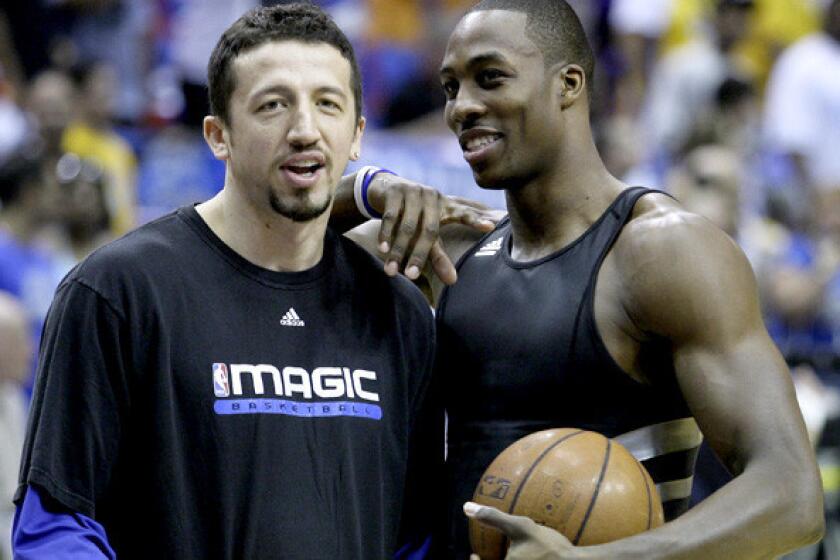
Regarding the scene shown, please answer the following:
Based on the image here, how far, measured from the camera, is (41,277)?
8469 mm

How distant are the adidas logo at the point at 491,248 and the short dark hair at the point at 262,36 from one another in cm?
79

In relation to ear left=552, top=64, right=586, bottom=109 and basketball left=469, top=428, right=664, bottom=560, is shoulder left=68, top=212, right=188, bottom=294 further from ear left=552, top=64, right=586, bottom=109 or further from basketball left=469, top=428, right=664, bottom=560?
ear left=552, top=64, right=586, bottom=109

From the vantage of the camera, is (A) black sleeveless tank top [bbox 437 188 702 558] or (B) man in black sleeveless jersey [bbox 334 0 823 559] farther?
(A) black sleeveless tank top [bbox 437 188 702 558]

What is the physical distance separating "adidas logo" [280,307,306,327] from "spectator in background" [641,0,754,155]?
757cm

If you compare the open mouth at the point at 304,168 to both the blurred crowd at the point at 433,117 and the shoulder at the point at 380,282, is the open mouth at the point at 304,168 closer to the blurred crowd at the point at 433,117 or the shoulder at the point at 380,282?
the shoulder at the point at 380,282

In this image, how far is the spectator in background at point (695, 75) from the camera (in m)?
11.3

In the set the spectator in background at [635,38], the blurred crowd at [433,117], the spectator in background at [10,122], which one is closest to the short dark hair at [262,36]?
the blurred crowd at [433,117]

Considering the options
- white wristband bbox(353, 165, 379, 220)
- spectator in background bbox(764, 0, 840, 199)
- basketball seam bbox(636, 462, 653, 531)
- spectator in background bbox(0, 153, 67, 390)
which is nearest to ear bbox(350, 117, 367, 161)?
white wristband bbox(353, 165, 379, 220)

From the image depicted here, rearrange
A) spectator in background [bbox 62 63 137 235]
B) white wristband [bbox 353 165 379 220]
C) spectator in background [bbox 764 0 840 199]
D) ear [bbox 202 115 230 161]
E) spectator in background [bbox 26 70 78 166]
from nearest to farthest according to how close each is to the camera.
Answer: ear [bbox 202 115 230 161]
white wristband [bbox 353 165 379 220]
spectator in background [bbox 26 70 78 166]
spectator in background [bbox 62 63 137 235]
spectator in background [bbox 764 0 840 199]

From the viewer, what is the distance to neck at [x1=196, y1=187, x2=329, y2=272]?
13.0 ft

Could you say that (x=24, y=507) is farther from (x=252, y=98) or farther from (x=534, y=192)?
(x=534, y=192)

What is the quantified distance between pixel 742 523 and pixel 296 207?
4.62 ft

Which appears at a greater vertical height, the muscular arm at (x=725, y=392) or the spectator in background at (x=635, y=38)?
the spectator in background at (x=635, y=38)

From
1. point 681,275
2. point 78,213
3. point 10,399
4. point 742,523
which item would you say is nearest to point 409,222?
point 681,275
